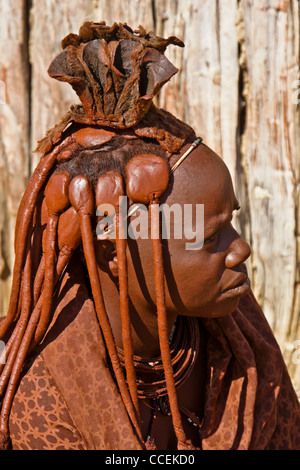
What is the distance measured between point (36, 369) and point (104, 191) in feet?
1.68

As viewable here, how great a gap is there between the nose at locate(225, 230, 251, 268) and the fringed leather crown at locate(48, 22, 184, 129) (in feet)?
1.39

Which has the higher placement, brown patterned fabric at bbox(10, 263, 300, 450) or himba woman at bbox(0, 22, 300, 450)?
himba woman at bbox(0, 22, 300, 450)

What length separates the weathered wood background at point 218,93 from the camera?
288 cm

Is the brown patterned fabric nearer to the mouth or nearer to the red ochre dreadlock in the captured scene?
the red ochre dreadlock

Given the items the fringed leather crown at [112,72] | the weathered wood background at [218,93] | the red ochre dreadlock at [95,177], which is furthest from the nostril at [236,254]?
the weathered wood background at [218,93]

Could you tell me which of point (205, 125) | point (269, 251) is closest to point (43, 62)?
point (205, 125)

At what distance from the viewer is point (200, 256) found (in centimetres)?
164

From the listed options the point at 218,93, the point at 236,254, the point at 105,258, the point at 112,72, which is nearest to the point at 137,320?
the point at 105,258

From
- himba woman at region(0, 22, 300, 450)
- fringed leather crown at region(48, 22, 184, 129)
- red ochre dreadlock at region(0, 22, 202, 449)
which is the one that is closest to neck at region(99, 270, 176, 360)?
himba woman at region(0, 22, 300, 450)

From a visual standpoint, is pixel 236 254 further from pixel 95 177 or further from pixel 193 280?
pixel 95 177

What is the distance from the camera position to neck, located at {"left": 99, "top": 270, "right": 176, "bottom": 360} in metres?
1.74

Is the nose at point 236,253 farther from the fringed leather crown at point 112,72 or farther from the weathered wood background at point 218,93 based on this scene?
the weathered wood background at point 218,93

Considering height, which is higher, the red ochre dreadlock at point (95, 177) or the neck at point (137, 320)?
the red ochre dreadlock at point (95, 177)

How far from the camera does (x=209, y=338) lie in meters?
2.00
